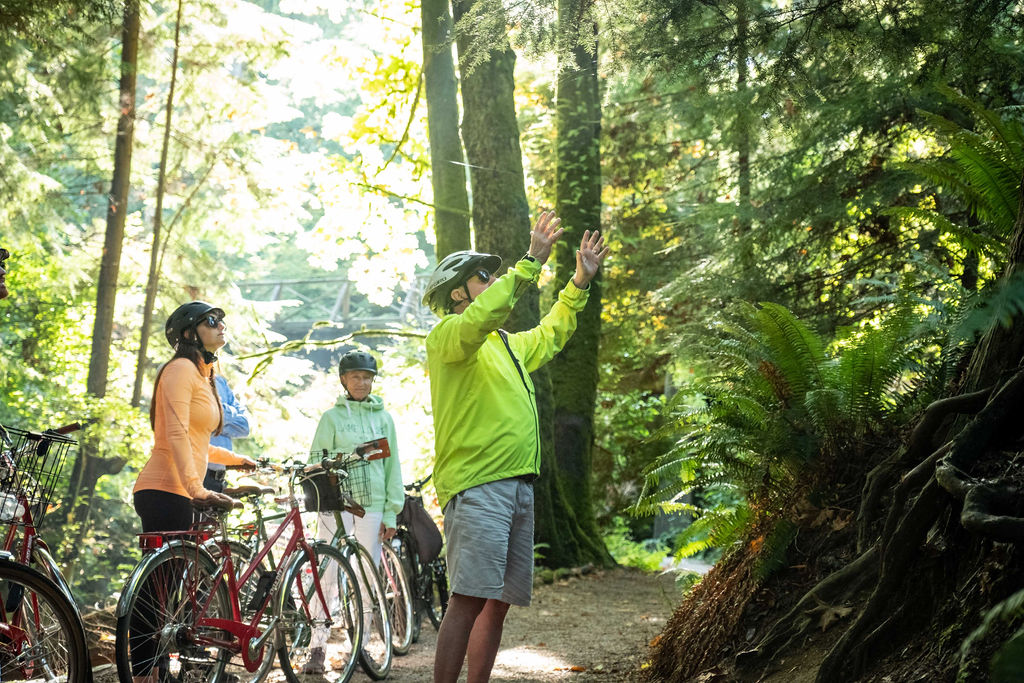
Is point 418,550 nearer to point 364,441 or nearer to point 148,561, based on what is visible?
Result: point 364,441

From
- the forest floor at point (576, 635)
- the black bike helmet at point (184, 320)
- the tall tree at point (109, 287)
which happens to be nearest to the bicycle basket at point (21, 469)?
the black bike helmet at point (184, 320)

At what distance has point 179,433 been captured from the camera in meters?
4.97

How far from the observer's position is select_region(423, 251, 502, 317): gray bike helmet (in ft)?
14.1

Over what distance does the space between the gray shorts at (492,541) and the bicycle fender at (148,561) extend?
5.06ft

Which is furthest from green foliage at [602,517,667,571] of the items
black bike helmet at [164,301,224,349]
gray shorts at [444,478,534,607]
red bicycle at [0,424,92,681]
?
red bicycle at [0,424,92,681]

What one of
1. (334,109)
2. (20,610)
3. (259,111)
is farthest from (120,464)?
(334,109)

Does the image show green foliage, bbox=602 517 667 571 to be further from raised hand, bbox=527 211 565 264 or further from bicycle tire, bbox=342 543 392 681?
raised hand, bbox=527 211 565 264

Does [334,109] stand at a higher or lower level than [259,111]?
higher

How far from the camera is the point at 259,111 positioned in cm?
1647

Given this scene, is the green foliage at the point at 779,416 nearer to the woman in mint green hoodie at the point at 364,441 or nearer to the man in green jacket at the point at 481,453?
the man in green jacket at the point at 481,453

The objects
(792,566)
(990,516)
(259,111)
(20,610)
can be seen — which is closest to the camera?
(990,516)

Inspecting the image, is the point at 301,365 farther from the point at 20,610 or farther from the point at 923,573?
the point at 923,573

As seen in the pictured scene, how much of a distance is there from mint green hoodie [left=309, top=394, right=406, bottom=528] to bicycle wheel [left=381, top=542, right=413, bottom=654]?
0.41 metres

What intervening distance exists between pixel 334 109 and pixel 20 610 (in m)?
47.0
